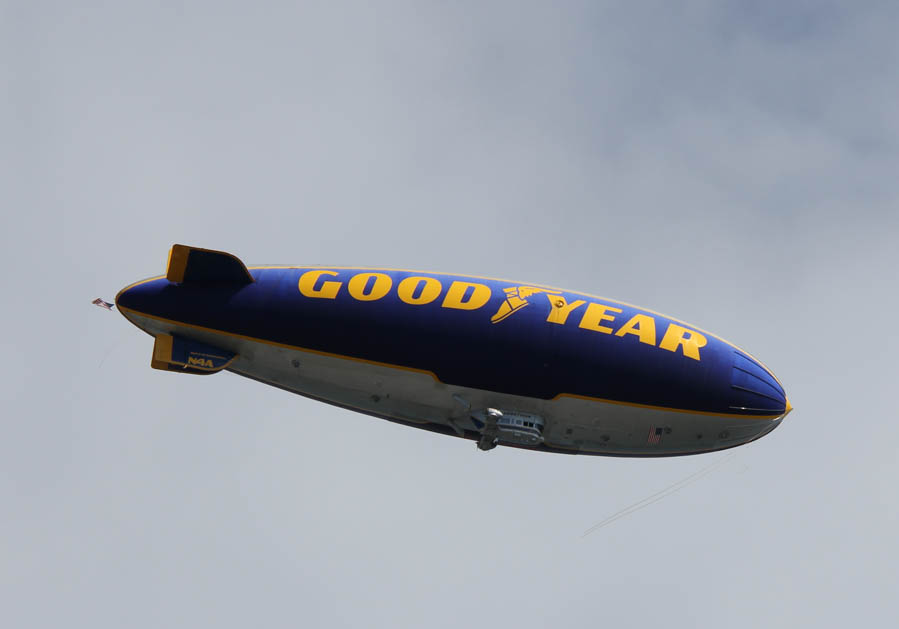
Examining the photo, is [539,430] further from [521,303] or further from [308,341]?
[308,341]

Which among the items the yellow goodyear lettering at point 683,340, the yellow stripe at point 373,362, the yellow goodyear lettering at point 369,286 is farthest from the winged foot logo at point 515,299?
the yellow goodyear lettering at point 683,340

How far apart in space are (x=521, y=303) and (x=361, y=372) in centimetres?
682

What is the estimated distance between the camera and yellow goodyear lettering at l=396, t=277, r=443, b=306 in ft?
154

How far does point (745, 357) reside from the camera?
162 feet

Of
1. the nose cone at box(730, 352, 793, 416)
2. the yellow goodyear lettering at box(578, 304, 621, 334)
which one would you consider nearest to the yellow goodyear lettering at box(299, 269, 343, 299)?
the yellow goodyear lettering at box(578, 304, 621, 334)

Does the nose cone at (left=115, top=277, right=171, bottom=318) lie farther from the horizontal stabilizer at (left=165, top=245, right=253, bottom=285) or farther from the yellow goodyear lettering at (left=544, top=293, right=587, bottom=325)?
the yellow goodyear lettering at (left=544, top=293, right=587, bottom=325)

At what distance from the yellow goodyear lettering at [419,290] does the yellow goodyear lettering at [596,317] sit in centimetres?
583

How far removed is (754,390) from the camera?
48.2 meters

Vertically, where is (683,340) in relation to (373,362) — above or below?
above

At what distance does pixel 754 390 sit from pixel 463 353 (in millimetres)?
12006

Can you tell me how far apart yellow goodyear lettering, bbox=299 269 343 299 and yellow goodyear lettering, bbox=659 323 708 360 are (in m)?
13.1

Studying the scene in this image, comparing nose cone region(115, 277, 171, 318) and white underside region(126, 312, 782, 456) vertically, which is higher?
nose cone region(115, 277, 171, 318)

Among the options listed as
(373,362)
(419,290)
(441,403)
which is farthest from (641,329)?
(373,362)

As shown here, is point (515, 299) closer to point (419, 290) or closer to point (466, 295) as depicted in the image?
point (466, 295)
